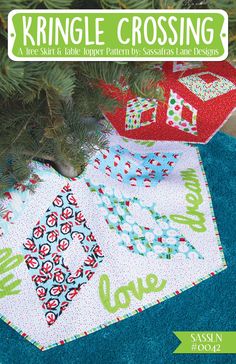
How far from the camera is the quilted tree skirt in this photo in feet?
3.26

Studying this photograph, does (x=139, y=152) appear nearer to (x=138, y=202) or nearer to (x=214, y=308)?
(x=138, y=202)

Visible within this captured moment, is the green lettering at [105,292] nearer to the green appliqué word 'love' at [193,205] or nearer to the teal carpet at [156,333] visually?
the teal carpet at [156,333]

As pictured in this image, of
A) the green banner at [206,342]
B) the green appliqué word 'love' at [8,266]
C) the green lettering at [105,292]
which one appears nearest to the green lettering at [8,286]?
the green appliqué word 'love' at [8,266]

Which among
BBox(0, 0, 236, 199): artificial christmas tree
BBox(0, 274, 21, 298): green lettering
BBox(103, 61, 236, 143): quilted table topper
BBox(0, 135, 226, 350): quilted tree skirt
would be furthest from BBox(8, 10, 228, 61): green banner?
BBox(103, 61, 236, 143): quilted table topper

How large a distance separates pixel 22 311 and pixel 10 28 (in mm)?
709

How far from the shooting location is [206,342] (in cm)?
100

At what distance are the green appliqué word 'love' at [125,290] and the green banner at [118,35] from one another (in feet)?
2.14

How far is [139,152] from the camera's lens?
1227mm

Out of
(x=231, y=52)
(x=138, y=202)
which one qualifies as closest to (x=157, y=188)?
(x=138, y=202)

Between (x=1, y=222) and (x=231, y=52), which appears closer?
(x=231, y=52)

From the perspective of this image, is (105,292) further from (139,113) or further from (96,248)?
(139,113)

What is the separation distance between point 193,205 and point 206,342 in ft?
1.06

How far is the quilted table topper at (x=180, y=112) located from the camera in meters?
1.29

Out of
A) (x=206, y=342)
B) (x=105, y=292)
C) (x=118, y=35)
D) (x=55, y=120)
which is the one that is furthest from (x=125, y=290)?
(x=118, y=35)
